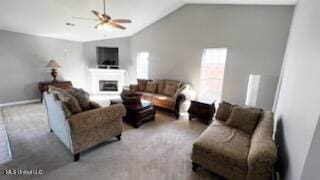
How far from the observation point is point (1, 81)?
5.18 m

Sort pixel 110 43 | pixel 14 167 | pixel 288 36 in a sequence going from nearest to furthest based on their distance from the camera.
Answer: pixel 14 167, pixel 288 36, pixel 110 43

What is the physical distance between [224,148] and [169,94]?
3213mm

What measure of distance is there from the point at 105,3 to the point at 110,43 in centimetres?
336

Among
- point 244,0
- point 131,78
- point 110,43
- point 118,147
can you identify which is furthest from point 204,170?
point 110,43

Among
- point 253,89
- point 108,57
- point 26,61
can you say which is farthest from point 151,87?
point 26,61

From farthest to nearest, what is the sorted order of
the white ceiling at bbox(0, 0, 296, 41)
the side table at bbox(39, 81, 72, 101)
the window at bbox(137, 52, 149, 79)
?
the window at bbox(137, 52, 149, 79) → the side table at bbox(39, 81, 72, 101) → the white ceiling at bbox(0, 0, 296, 41)

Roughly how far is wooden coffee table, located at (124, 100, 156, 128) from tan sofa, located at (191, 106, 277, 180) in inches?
71.3

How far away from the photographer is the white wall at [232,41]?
397cm

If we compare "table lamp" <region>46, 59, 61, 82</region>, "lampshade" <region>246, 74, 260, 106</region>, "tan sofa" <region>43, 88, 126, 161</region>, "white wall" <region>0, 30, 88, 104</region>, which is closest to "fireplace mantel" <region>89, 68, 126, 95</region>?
A: "white wall" <region>0, 30, 88, 104</region>

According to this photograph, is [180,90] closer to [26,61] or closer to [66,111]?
[66,111]

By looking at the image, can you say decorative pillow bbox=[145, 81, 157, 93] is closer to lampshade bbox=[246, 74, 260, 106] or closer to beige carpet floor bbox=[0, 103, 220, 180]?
beige carpet floor bbox=[0, 103, 220, 180]

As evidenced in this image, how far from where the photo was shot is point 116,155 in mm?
2834

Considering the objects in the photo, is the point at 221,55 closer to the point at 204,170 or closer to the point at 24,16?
the point at 204,170

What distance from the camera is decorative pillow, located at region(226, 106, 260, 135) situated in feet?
8.95
